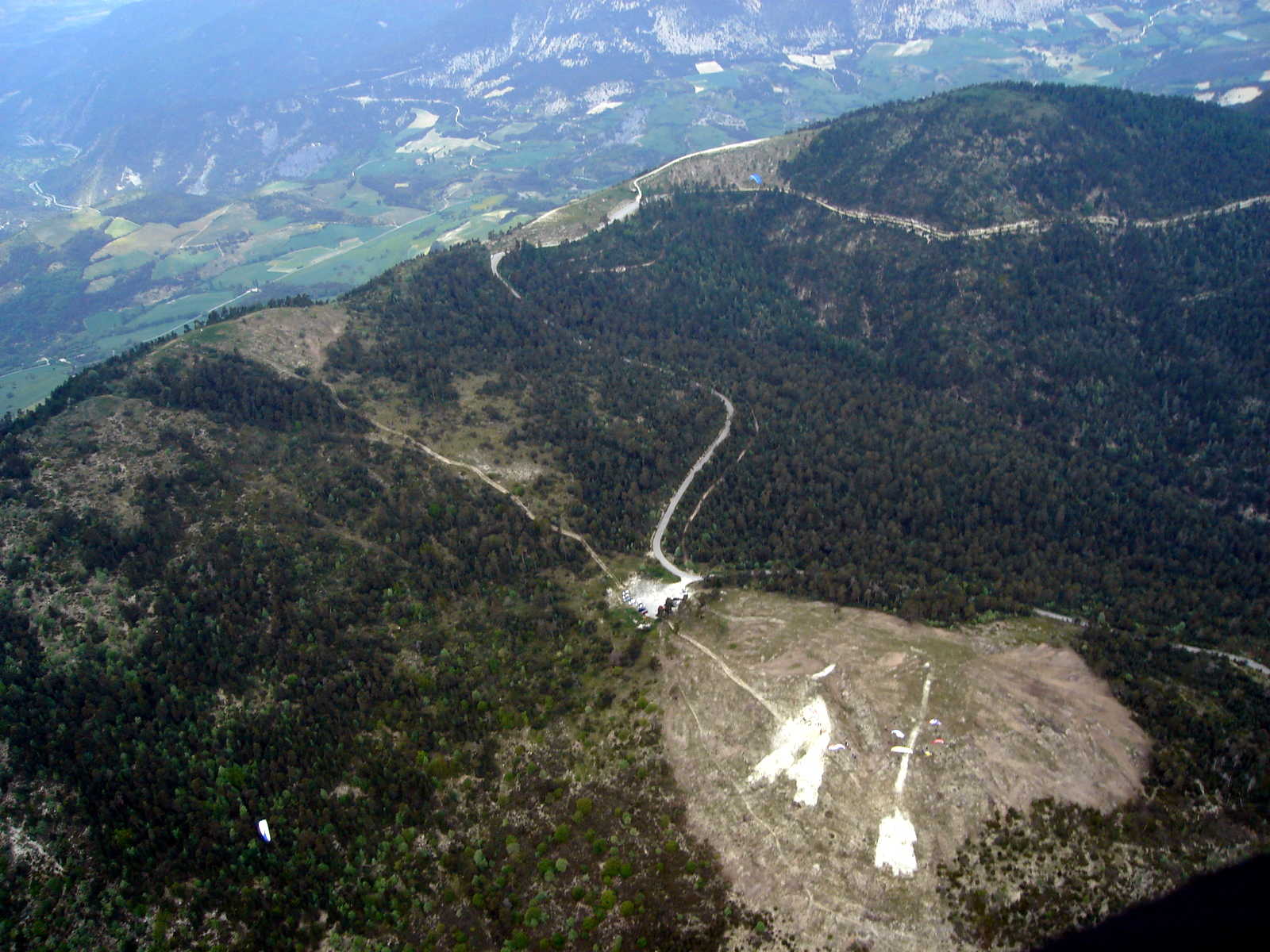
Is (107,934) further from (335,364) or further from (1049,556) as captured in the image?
(1049,556)

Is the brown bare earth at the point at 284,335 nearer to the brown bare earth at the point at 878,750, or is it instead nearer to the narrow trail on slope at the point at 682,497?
the narrow trail on slope at the point at 682,497

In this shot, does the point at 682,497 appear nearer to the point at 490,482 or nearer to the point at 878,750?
the point at 490,482

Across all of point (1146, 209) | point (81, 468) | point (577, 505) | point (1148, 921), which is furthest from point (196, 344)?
point (1146, 209)

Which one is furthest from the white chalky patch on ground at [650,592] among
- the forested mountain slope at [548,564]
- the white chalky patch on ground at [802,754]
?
the white chalky patch on ground at [802,754]

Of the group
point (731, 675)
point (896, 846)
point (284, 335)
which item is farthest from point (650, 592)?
point (284, 335)

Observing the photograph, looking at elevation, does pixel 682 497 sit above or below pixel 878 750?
above

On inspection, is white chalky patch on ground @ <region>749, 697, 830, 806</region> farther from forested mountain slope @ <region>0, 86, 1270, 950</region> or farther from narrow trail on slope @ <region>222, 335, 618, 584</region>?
narrow trail on slope @ <region>222, 335, 618, 584</region>
